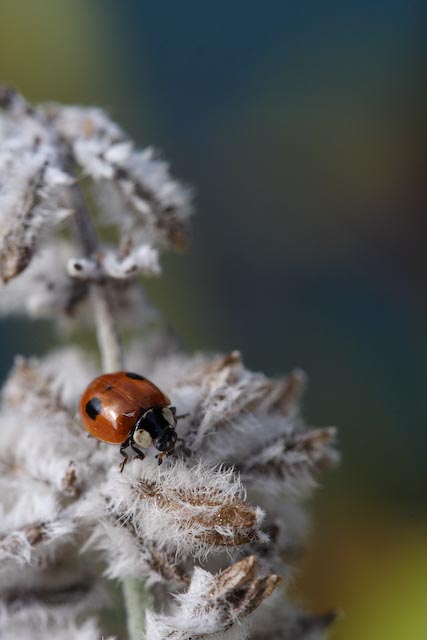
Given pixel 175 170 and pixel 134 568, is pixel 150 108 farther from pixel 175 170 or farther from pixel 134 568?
pixel 134 568

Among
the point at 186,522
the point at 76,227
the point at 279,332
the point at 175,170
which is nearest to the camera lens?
the point at 186,522

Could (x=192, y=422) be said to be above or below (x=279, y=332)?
below

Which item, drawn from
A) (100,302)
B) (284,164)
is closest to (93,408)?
(100,302)

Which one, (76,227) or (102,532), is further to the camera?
(76,227)

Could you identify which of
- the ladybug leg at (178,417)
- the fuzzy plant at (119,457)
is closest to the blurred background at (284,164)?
the fuzzy plant at (119,457)

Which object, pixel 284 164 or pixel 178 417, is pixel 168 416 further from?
pixel 284 164

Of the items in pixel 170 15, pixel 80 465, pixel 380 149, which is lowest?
pixel 80 465

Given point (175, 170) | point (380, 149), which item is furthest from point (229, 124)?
point (380, 149)

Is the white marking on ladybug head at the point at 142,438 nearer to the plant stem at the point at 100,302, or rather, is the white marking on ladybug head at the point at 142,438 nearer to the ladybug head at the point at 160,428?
the ladybug head at the point at 160,428
